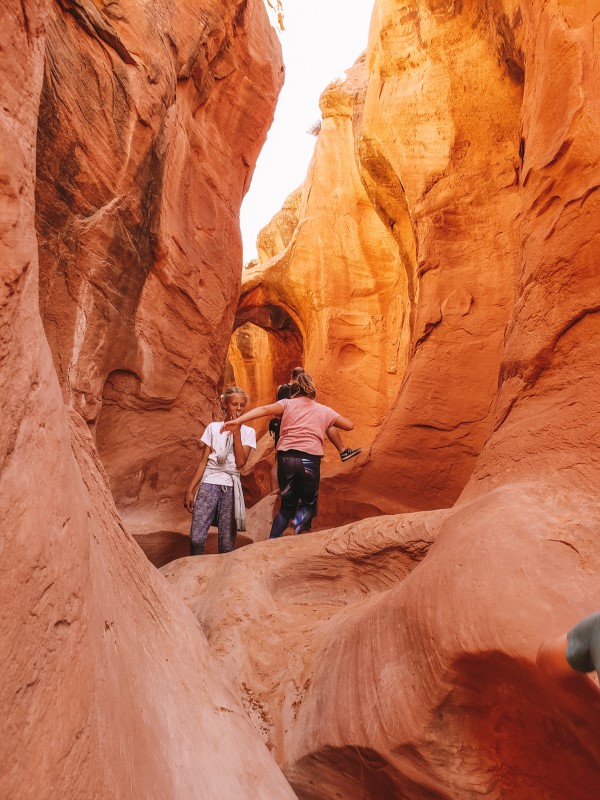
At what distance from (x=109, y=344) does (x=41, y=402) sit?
448 centimetres

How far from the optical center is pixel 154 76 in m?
5.86

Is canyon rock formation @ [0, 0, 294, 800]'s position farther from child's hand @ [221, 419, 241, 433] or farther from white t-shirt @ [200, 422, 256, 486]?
white t-shirt @ [200, 422, 256, 486]

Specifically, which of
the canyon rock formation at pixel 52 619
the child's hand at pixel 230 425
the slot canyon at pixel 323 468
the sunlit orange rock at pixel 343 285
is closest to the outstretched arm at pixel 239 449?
the child's hand at pixel 230 425

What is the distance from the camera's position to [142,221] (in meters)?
5.94

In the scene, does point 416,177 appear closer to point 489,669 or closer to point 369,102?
point 369,102

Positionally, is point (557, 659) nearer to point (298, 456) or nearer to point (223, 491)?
point (298, 456)

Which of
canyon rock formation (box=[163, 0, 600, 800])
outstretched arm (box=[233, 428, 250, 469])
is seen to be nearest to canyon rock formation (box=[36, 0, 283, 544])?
outstretched arm (box=[233, 428, 250, 469])

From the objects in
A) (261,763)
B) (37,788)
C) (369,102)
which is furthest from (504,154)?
(37,788)

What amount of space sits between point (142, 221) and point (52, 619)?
533 centimetres

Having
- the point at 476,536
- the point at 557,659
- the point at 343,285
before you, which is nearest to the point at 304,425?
the point at 476,536

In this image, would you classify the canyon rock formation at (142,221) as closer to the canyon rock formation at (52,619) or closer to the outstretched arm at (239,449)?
the outstretched arm at (239,449)

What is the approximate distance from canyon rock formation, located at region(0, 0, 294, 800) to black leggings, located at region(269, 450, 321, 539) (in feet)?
8.81

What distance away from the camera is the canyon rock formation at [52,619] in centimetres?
111

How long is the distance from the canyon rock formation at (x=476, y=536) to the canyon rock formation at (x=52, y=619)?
0.70 metres
